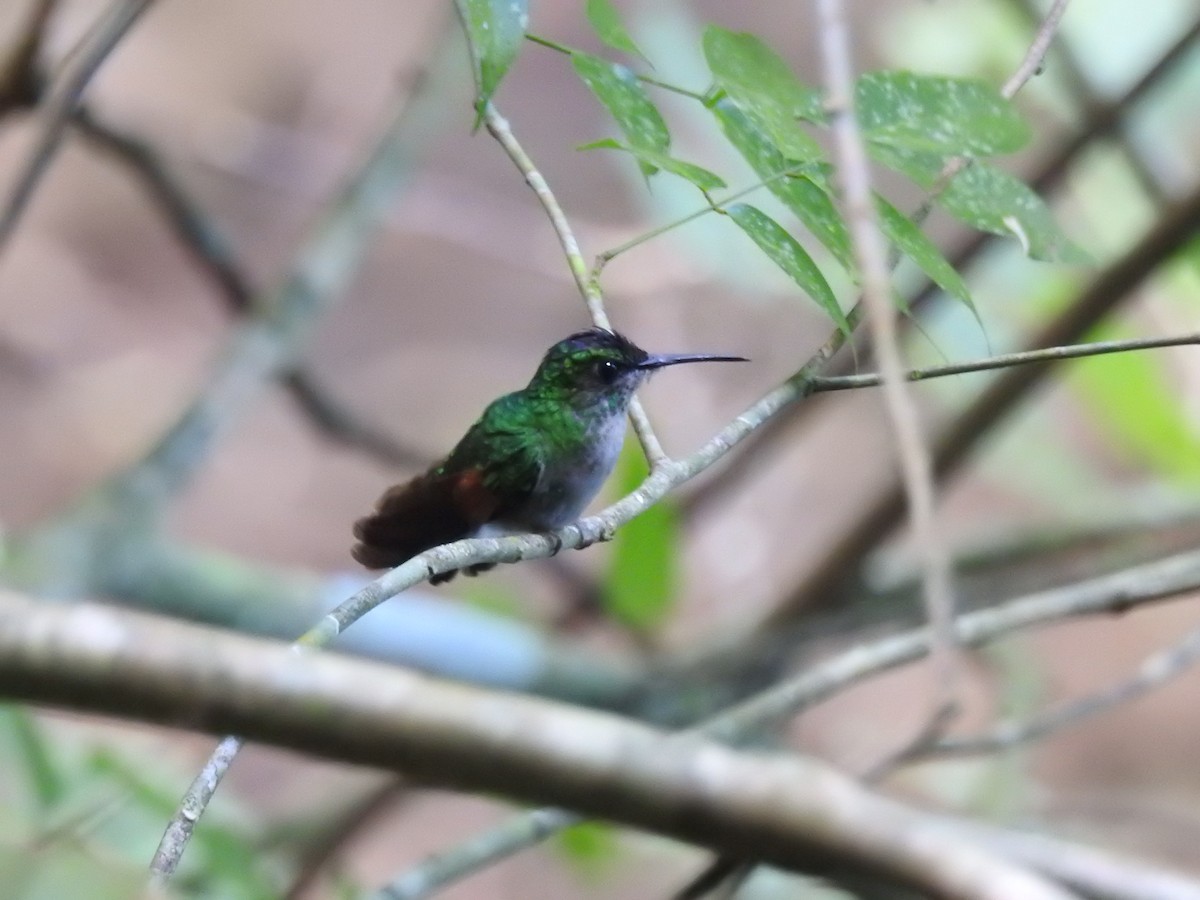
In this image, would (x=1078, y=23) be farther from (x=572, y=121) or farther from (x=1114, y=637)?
(x=572, y=121)

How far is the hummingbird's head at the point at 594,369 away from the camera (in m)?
1.77

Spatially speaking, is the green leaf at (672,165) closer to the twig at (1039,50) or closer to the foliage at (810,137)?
the foliage at (810,137)

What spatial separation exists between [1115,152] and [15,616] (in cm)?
346

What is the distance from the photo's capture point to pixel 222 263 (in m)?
3.32

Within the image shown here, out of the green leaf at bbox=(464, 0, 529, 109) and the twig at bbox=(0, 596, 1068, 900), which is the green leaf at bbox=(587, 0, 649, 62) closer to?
the green leaf at bbox=(464, 0, 529, 109)

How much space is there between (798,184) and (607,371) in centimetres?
68

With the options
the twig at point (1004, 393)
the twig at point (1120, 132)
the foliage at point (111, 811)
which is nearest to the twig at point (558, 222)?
the foliage at point (111, 811)

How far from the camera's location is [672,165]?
3.58 ft

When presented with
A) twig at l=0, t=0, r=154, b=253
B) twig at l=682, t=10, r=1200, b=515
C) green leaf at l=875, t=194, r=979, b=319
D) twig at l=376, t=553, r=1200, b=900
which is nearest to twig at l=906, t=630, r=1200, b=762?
twig at l=376, t=553, r=1200, b=900

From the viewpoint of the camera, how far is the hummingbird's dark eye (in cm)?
178

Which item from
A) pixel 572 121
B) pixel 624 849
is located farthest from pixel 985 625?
pixel 572 121

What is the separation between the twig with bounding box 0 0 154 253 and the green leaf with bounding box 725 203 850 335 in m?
0.99

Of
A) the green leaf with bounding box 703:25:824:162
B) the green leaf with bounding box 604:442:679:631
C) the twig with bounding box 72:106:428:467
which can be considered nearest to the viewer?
the green leaf with bounding box 703:25:824:162

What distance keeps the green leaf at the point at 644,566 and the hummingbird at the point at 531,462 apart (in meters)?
0.69
